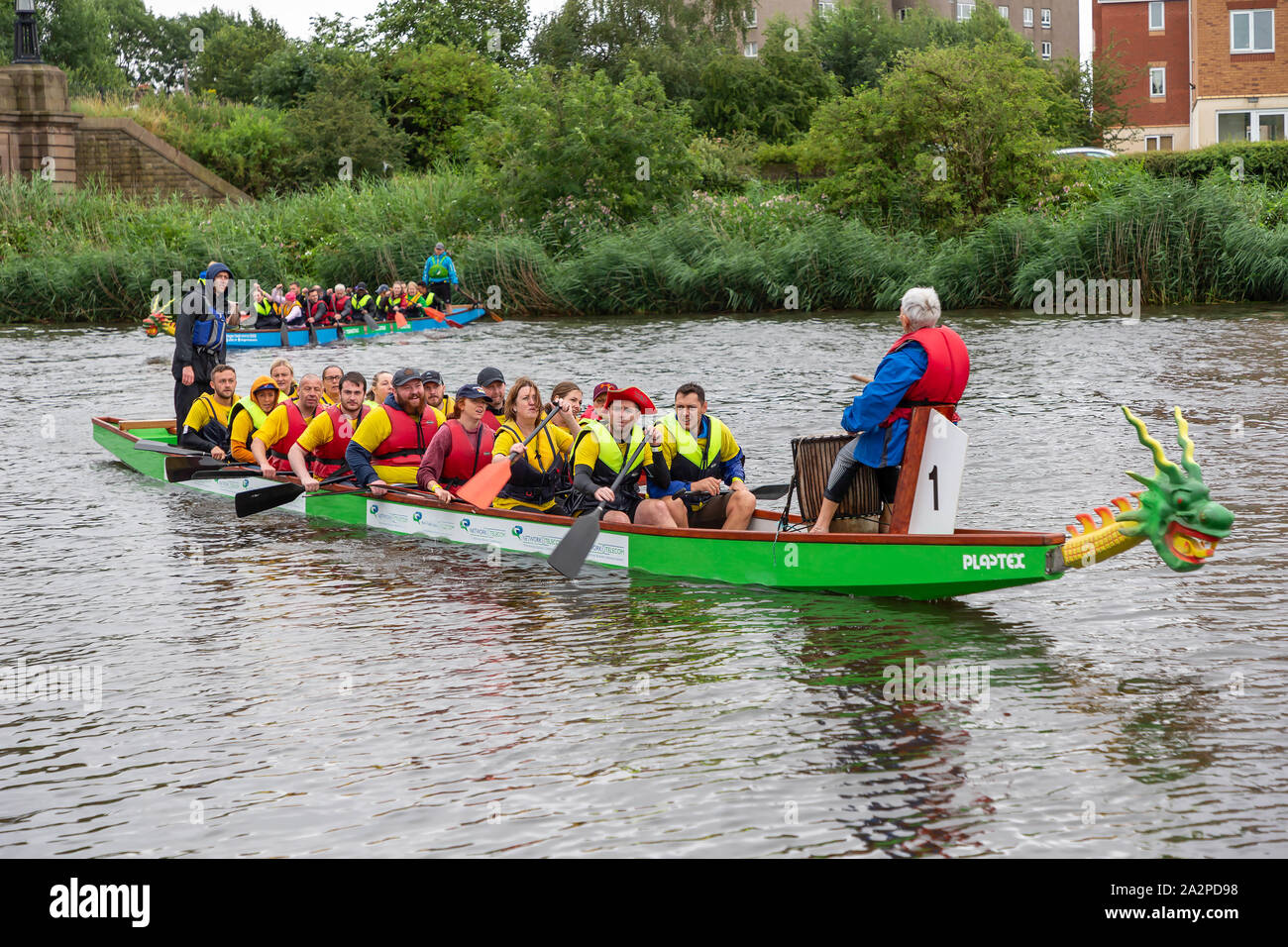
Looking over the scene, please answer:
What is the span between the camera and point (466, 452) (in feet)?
40.1

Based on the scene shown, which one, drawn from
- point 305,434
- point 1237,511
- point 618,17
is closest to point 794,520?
point 1237,511

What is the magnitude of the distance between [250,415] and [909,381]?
786 centimetres

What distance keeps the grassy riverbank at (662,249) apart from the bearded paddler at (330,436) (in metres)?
21.0

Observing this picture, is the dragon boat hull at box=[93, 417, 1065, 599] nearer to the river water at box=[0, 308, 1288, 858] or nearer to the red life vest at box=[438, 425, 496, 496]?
the river water at box=[0, 308, 1288, 858]

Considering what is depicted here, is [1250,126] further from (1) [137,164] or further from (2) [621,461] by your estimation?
(2) [621,461]

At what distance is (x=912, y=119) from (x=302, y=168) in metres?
22.6

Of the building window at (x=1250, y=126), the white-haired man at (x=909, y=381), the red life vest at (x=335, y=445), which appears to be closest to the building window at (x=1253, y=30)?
the building window at (x=1250, y=126)

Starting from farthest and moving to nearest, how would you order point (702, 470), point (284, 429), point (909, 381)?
point (284, 429), point (702, 470), point (909, 381)

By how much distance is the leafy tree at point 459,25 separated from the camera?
59281 mm

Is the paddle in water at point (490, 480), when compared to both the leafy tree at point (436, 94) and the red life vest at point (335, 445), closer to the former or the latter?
the red life vest at point (335, 445)

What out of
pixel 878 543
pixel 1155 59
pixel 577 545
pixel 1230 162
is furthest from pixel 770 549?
pixel 1155 59

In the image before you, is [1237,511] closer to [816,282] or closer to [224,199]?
[816,282]

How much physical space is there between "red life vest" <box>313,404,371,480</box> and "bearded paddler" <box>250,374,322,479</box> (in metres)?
0.27

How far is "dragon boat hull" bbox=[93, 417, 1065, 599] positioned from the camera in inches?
343
